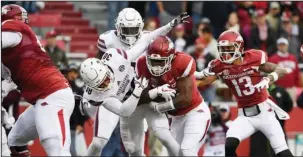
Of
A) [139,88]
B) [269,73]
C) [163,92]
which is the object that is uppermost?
[139,88]

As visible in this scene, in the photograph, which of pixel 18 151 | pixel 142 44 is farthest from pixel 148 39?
pixel 18 151

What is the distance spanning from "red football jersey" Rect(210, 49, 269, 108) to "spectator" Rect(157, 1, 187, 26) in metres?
5.45

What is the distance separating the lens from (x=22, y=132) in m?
11.8

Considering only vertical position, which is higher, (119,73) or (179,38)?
(119,73)

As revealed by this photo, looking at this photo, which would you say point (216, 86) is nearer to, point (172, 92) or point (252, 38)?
point (252, 38)

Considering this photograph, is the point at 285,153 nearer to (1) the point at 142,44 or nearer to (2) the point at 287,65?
(1) the point at 142,44

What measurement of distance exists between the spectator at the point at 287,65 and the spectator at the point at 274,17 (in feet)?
2.93

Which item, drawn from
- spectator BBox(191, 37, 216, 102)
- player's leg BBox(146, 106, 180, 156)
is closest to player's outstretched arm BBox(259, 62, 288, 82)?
player's leg BBox(146, 106, 180, 156)

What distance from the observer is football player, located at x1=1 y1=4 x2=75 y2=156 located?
11164 millimetres

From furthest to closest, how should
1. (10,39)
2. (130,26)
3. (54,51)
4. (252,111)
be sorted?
1. (54,51)
2. (130,26)
3. (252,111)
4. (10,39)

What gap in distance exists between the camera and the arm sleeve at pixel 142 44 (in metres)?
12.6

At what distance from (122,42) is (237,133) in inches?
69.1

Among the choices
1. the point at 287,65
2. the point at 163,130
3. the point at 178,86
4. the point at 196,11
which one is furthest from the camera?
the point at 196,11

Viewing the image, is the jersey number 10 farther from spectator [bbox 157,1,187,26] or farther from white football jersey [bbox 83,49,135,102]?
spectator [bbox 157,1,187,26]
